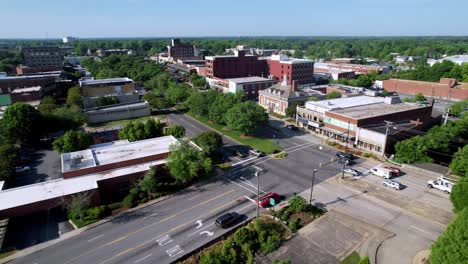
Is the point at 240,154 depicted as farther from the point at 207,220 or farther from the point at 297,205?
the point at 207,220

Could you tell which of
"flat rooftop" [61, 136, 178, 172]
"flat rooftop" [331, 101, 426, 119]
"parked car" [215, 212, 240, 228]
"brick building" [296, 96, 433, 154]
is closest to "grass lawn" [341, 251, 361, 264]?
"parked car" [215, 212, 240, 228]

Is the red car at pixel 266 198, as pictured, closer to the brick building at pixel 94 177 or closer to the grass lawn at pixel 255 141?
the brick building at pixel 94 177

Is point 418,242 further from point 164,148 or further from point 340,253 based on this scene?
point 164,148

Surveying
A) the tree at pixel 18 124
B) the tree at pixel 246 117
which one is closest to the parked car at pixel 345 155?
the tree at pixel 246 117

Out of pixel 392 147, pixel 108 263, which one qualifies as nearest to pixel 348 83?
pixel 392 147

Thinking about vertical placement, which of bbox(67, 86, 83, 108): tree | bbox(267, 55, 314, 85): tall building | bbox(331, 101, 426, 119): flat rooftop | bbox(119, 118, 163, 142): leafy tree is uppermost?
bbox(267, 55, 314, 85): tall building

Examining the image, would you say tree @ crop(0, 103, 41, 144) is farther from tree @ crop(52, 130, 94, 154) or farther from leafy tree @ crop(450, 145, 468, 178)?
leafy tree @ crop(450, 145, 468, 178)
